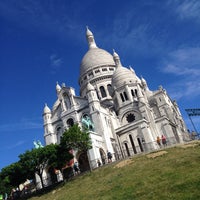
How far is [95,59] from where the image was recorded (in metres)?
68.8

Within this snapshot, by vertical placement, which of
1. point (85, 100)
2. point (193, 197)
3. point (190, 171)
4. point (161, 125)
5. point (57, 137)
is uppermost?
point (85, 100)

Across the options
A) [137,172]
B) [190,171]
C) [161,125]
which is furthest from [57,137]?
[190,171]

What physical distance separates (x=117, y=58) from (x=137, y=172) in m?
45.3

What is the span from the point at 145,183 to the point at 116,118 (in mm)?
32882

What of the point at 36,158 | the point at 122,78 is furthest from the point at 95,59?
the point at 36,158

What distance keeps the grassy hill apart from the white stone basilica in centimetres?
1159

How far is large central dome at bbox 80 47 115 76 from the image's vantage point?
6750cm

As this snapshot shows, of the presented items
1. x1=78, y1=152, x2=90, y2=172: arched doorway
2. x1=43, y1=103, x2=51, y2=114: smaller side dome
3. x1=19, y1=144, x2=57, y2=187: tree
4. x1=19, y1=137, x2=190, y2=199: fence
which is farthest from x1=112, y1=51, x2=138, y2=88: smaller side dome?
x1=19, y1=144, x2=57, y2=187: tree

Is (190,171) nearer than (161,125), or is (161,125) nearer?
(190,171)

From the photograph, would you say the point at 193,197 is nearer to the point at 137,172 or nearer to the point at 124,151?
the point at 137,172

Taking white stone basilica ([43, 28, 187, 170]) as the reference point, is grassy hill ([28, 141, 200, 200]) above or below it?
below

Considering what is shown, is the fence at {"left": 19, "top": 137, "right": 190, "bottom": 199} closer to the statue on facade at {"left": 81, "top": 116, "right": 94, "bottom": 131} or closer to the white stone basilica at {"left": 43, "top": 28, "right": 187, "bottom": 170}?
the white stone basilica at {"left": 43, "top": 28, "right": 187, "bottom": 170}

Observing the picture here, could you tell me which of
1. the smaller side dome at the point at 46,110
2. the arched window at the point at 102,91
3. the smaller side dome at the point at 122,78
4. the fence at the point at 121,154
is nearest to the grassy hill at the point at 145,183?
the fence at the point at 121,154

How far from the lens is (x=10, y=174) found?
37.9 meters
